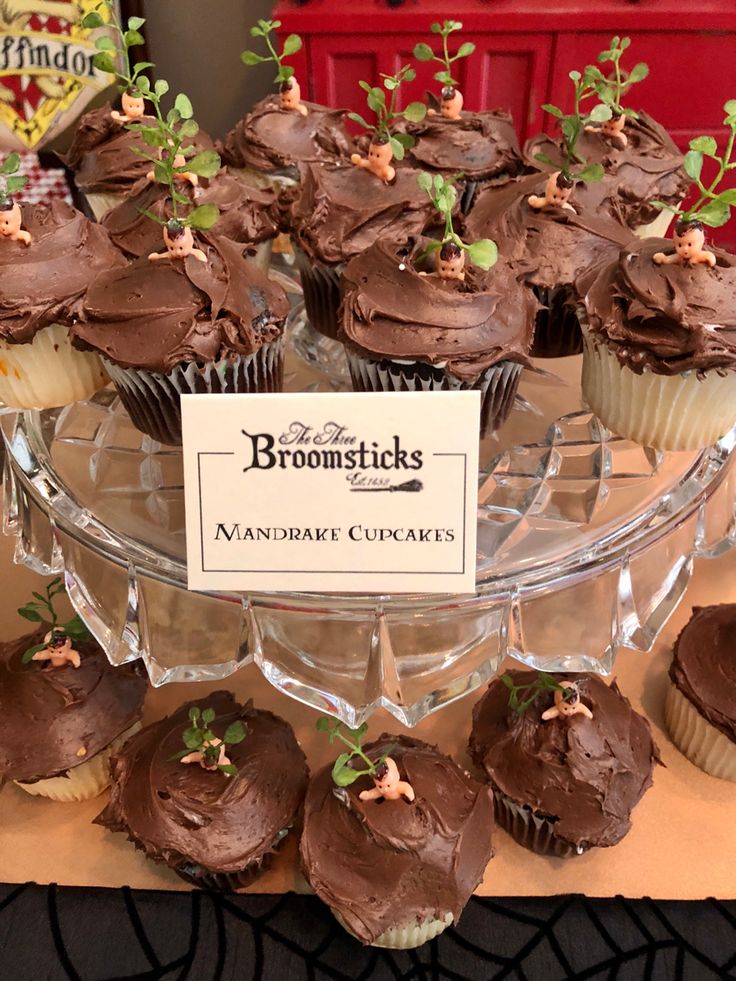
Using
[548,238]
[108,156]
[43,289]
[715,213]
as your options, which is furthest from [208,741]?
[108,156]

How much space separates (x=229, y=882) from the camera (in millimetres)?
1857

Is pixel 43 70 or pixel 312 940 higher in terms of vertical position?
pixel 43 70

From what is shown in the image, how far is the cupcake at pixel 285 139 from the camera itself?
7.65 feet

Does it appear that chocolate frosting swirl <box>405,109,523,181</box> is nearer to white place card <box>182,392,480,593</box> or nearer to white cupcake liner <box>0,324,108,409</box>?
white cupcake liner <box>0,324,108,409</box>

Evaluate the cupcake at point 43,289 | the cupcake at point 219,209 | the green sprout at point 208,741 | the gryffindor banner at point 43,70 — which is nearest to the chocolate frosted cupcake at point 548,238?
the cupcake at point 219,209

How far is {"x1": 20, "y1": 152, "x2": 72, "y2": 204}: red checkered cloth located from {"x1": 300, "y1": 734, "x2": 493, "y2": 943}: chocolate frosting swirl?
116 inches

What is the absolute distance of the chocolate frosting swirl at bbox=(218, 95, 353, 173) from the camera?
233cm

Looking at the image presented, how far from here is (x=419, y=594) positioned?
4.63 feet

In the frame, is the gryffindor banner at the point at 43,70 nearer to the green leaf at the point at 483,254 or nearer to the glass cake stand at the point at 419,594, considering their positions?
the glass cake stand at the point at 419,594

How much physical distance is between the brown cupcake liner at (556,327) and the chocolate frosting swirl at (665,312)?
224mm

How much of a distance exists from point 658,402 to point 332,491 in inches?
30.7

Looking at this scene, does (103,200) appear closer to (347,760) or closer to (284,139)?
(284,139)

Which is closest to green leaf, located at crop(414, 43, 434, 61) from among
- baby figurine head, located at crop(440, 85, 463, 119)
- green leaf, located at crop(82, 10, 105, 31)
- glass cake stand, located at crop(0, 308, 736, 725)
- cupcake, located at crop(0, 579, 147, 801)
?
baby figurine head, located at crop(440, 85, 463, 119)

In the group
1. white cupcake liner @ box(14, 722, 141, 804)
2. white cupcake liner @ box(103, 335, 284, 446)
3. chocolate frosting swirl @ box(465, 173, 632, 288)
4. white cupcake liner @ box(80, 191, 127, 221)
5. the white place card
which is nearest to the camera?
the white place card
